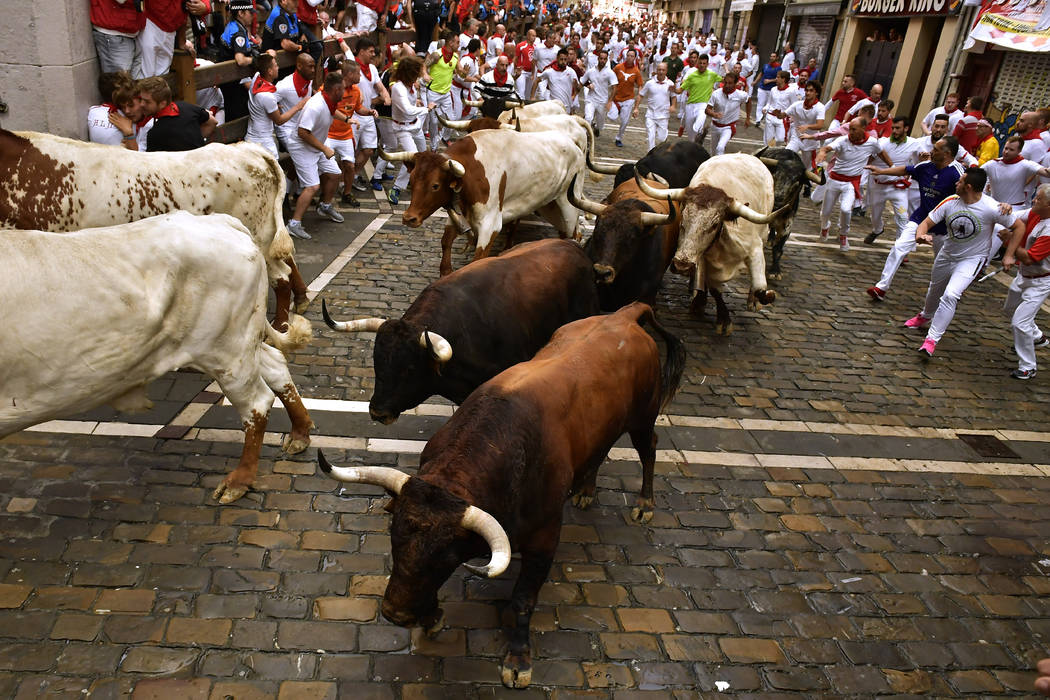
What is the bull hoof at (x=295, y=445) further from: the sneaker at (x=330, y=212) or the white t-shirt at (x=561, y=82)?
the white t-shirt at (x=561, y=82)

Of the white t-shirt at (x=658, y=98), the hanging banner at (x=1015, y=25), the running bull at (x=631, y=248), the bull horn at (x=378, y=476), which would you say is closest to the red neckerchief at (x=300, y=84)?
the running bull at (x=631, y=248)

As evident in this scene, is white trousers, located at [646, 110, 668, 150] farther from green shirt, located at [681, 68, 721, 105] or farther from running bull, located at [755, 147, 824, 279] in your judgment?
running bull, located at [755, 147, 824, 279]

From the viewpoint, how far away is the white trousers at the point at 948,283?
8727mm

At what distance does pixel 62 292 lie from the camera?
404 centimetres

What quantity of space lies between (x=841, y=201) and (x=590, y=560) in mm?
10318

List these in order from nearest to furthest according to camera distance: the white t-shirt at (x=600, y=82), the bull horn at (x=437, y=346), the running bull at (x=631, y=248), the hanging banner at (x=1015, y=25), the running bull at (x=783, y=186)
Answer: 1. the bull horn at (x=437, y=346)
2. the running bull at (x=631, y=248)
3. the running bull at (x=783, y=186)
4. the hanging banner at (x=1015, y=25)
5. the white t-shirt at (x=600, y=82)

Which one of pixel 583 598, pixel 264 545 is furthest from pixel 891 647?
pixel 264 545

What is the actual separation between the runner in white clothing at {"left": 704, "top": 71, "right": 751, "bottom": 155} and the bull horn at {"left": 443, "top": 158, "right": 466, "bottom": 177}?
10.9m

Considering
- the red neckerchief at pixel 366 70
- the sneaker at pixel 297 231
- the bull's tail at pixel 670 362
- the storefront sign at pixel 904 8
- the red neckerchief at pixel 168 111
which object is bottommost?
the sneaker at pixel 297 231

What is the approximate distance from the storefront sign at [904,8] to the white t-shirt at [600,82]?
10273 millimetres

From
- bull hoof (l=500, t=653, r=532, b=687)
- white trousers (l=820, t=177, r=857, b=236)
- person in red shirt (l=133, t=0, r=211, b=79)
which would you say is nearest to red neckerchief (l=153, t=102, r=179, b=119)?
person in red shirt (l=133, t=0, r=211, b=79)

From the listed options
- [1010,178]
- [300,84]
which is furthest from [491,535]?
[1010,178]

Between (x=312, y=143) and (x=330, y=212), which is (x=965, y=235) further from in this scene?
(x=330, y=212)

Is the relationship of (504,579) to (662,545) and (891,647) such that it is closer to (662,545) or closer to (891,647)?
(662,545)
